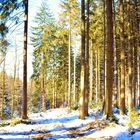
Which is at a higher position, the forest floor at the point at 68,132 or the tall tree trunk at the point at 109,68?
the tall tree trunk at the point at 109,68

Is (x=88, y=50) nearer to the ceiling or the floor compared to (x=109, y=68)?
nearer to the ceiling

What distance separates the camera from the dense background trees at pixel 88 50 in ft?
71.2

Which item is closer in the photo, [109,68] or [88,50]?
[109,68]

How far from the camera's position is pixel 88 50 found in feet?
74.4

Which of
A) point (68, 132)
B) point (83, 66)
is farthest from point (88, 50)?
point (68, 132)

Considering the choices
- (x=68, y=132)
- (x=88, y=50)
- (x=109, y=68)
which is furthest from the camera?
(x=88, y=50)

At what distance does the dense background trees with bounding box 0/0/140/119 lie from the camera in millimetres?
21703

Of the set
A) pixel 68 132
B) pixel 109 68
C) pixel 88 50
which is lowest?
pixel 68 132

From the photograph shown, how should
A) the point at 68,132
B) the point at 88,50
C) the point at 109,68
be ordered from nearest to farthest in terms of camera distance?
the point at 68,132 → the point at 109,68 → the point at 88,50

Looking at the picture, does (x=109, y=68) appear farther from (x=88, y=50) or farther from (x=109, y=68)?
(x=88, y=50)

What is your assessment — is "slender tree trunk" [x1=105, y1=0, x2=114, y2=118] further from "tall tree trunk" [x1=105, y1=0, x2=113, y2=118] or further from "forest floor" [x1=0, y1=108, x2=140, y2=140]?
"forest floor" [x1=0, y1=108, x2=140, y2=140]

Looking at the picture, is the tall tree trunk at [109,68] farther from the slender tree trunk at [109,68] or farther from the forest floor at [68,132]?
the forest floor at [68,132]

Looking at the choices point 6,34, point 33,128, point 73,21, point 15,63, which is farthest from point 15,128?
point 15,63

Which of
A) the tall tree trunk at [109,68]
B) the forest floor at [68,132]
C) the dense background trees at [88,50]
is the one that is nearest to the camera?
the forest floor at [68,132]
